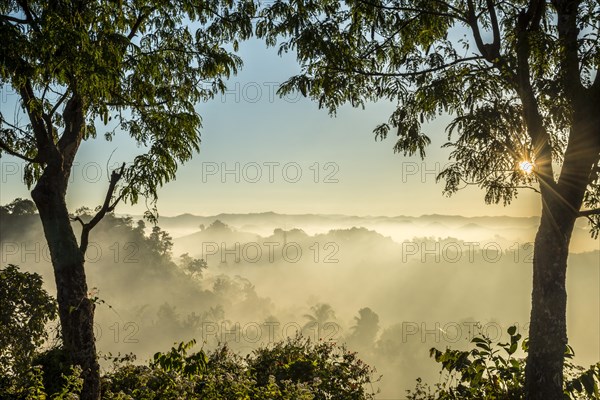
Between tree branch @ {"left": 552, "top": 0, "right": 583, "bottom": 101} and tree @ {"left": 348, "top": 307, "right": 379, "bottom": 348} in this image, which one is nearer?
tree branch @ {"left": 552, "top": 0, "right": 583, "bottom": 101}

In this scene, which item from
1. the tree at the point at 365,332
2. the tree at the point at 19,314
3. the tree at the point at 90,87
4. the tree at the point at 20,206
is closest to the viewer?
the tree at the point at 90,87

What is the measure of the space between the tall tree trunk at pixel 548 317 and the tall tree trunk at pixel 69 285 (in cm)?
659

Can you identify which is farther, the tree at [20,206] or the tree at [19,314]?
the tree at [20,206]

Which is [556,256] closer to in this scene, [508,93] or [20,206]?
[508,93]

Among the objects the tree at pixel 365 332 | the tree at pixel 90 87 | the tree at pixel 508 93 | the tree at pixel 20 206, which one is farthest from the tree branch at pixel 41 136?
the tree at pixel 365 332

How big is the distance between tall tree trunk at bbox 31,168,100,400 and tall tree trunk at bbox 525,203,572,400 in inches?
259

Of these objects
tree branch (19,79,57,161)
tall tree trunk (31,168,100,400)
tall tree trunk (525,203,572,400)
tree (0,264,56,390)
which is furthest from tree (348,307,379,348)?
tree branch (19,79,57,161)

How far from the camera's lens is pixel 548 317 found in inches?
248

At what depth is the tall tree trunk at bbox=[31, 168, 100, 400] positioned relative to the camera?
283 inches

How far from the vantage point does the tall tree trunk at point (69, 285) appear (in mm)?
7184

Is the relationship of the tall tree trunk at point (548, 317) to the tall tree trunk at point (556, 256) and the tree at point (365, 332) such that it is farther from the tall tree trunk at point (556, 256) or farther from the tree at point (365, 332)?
the tree at point (365, 332)

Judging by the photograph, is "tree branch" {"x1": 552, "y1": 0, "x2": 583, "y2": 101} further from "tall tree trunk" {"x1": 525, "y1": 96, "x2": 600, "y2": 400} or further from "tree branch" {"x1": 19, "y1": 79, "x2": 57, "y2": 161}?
"tree branch" {"x1": 19, "y1": 79, "x2": 57, "y2": 161}

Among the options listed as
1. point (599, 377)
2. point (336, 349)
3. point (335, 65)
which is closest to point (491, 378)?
point (599, 377)

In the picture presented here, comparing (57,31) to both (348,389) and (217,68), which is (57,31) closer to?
(217,68)
